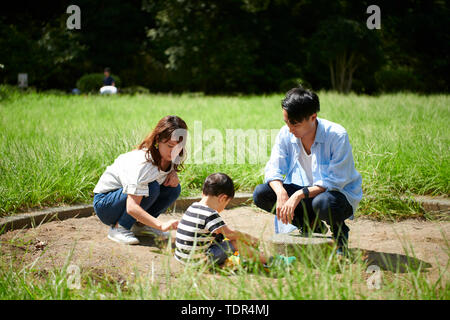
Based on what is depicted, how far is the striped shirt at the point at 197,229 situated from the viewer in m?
2.68

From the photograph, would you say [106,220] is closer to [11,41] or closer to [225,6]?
[11,41]

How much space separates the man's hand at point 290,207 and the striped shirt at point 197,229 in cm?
38

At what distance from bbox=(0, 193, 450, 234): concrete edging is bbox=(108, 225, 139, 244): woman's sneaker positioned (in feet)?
1.24

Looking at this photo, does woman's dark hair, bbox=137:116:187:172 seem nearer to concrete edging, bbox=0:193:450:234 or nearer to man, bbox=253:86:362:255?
concrete edging, bbox=0:193:450:234

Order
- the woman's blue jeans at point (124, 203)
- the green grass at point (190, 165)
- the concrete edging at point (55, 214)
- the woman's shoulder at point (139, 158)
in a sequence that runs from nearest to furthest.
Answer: the woman's shoulder at point (139, 158) → the woman's blue jeans at point (124, 203) → the concrete edging at point (55, 214) → the green grass at point (190, 165)

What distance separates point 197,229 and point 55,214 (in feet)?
5.16

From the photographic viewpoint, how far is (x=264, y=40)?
23.8 m

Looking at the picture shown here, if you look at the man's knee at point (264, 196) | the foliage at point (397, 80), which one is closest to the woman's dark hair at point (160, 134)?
the man's knee at point (264, 196)

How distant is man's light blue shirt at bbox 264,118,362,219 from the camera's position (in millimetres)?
2826

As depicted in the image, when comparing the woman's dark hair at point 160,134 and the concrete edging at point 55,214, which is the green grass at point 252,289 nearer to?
the woman's dark hair at point 160,134

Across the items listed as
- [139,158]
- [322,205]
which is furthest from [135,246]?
[322,205]

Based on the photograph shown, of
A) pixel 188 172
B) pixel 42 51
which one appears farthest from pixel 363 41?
pixel 188 172

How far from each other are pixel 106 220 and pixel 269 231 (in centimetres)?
125

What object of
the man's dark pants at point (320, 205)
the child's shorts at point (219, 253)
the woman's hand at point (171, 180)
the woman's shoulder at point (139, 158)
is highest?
the woman's shoulder at point (139, 158)
